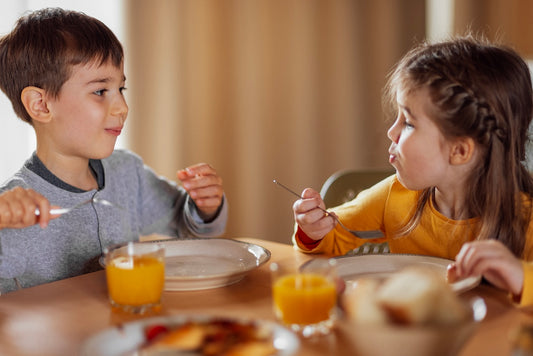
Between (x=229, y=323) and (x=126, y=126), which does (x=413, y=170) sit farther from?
(x=126, y=126)

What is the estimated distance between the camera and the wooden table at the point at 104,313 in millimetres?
792

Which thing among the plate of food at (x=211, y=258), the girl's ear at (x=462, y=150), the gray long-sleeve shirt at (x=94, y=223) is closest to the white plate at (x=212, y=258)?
the plate of food at (x=211, y=258)

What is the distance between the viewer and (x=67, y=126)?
1.39 meters

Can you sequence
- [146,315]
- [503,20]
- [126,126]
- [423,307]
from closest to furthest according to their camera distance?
[423,307] → [146,315] → [126,126] → [503,20]

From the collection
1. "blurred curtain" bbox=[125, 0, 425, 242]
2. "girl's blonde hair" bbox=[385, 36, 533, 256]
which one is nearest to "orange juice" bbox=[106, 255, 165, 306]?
"girl's blonde hair" bbox=[385, 36, 533, 256]

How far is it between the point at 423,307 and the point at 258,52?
239cm

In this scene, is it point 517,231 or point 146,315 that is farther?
point 517,231

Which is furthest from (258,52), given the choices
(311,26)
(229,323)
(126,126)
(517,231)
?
(229,323)

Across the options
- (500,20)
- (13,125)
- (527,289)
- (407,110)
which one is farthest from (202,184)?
(500,20)

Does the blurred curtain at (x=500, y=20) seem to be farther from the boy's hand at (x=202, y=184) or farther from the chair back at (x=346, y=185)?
the boy's hand at (x=202, y=184)

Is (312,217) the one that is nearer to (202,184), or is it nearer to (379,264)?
(379,264)

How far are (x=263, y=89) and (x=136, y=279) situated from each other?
83.0 inches

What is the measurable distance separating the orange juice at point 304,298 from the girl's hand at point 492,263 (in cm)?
25

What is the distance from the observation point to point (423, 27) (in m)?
3.45
